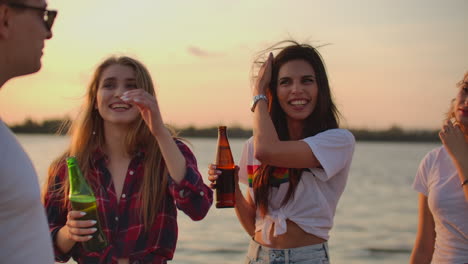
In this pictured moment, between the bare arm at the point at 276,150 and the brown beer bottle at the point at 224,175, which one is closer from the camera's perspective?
the bare arm at the point at 276,150

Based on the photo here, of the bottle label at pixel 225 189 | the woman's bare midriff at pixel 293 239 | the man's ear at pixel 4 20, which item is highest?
the man's ear at pixel 4 20

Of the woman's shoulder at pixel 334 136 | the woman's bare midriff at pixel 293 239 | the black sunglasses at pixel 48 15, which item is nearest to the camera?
the black sunglasses at pixel 48 15

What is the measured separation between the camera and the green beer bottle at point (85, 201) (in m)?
3.46

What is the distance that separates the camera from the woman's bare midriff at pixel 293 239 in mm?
3979

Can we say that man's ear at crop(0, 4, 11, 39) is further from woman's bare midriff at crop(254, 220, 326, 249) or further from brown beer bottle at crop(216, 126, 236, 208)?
woman's bare midriff at crop(254, 220, 326, 249)

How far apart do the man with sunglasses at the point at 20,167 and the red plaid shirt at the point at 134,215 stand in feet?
5.15

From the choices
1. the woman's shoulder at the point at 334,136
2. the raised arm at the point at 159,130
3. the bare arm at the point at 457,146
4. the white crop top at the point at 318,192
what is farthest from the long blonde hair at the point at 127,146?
the bare arm at the point at 457,146

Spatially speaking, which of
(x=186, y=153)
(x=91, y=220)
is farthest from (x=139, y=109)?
(x=91, y=220)

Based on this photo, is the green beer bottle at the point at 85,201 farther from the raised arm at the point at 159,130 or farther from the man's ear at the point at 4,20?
the man's ear at the point at 4,20

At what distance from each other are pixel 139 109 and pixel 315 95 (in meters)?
1.22

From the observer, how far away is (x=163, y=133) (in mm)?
3695

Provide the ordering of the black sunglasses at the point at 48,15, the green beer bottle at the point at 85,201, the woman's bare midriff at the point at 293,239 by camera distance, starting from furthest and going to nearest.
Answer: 1. the woman's bare midriff at the point at 293,239
2. the green beer bottle at the point at 85,201
3. the black sunglasses at the point at 48,15

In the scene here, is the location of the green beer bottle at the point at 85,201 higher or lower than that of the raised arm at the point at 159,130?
lower

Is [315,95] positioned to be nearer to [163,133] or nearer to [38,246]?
[163,133]
